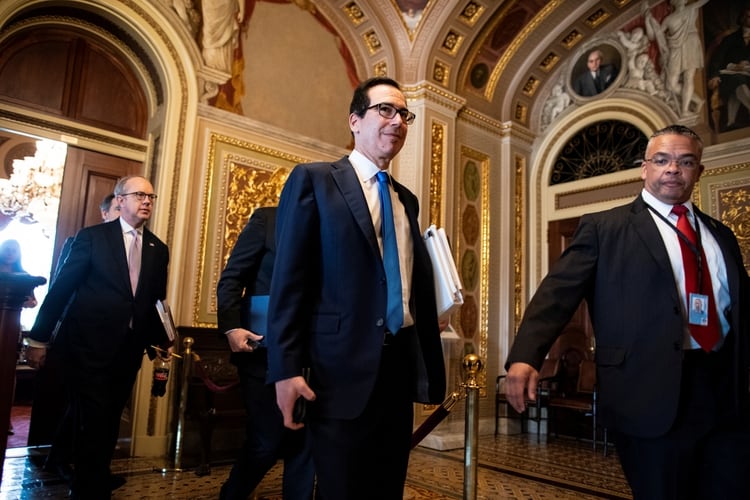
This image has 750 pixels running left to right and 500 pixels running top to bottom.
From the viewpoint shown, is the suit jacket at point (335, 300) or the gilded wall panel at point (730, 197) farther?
the gilded wall panel at point (730, 197)

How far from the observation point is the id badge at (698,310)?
203cm

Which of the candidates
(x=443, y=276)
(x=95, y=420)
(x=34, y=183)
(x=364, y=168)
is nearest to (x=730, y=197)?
(x=443, y=276)

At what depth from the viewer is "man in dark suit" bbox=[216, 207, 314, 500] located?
9.33 ft

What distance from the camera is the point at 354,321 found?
1.71 meters

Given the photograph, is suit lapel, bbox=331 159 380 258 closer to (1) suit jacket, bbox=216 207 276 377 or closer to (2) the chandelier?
(1) suit jacket, bbox=216 207 276 377

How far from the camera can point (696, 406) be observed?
6.40 feet

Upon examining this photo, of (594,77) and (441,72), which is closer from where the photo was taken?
(441,72)

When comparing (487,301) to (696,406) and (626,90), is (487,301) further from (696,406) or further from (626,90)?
(696,406)

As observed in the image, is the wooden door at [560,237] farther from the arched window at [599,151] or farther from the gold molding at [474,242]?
the gold molding at [474,242]

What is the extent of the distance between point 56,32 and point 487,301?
20.2 feet

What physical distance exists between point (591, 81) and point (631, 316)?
282 inches

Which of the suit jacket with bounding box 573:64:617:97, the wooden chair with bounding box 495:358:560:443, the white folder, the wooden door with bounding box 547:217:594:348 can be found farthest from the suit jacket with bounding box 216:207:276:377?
the suit jacket with bounding box 573:64:617:97

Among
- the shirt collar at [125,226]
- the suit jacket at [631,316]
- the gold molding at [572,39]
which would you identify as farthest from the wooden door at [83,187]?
the gold molding at [572,39]

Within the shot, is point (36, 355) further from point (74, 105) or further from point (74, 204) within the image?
point (74, 105)
